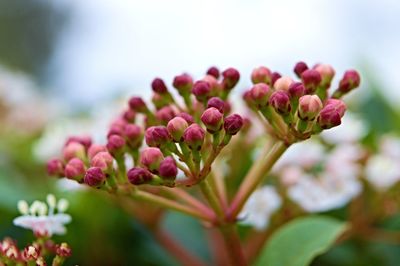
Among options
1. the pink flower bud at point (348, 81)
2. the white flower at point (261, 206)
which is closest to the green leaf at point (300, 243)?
the white flower at point (261, 206)

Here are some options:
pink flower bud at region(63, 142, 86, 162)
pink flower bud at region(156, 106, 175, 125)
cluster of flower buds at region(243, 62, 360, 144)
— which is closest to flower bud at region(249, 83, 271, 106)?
cluster of flower buds at region(243, 62, 360, 144)

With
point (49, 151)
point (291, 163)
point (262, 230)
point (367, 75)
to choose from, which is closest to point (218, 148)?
point (262, 230)

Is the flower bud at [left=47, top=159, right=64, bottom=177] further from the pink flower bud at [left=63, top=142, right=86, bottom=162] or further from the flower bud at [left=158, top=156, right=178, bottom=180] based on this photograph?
the flower bud at [left=158, top=156, right=178, bottom=180]

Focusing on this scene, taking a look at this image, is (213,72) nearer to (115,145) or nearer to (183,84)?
(183,84)

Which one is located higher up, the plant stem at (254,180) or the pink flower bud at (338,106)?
the pink flower bud at (338,106)

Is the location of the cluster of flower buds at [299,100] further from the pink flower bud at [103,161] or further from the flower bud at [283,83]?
the pink flower bud at [103,161]

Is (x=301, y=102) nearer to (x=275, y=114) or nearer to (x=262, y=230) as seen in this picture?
(x=275, y=114)
